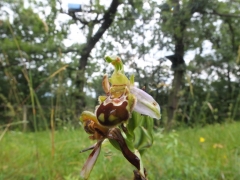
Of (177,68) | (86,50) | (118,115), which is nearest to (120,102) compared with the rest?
(118,115)

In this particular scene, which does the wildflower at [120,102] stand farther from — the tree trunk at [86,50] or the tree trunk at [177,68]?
the tree trunk at [86,50]

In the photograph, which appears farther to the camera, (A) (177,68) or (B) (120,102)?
(A) (177,68)

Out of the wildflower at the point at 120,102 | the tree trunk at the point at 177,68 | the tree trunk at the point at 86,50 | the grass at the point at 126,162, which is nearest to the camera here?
the wildflower at the point at 120,102

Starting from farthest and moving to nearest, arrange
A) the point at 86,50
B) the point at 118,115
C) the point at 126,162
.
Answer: the point at 86,50 < the point at 126,162 < the point at 118,115

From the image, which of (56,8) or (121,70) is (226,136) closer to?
(121,70)

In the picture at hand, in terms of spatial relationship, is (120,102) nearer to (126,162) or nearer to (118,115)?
(118,115)

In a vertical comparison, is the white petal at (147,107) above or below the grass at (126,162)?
above

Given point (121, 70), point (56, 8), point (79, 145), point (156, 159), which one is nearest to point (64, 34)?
point (56, 8)

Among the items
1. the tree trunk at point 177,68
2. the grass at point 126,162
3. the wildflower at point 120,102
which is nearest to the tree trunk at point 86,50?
the tree trunk at point 177,68

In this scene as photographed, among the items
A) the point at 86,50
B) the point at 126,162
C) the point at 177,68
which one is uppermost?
the point at 86,50

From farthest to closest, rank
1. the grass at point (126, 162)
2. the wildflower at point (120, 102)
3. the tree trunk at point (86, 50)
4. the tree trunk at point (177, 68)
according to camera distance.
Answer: the tree trunk at point (86, 50), the tree trunk at point (177, 68), the grass at point (126, 162), the wildflower at point (120, 102)
